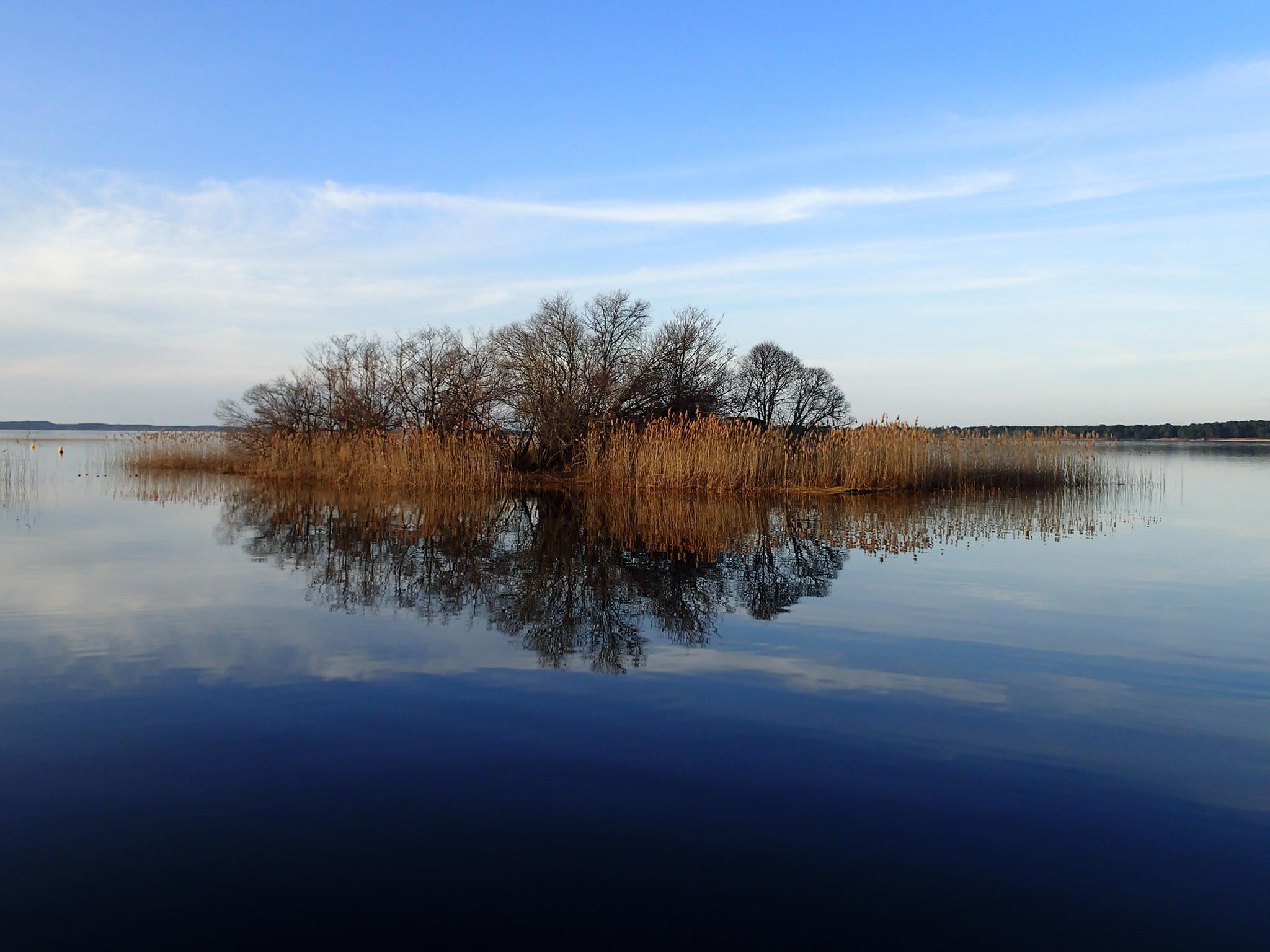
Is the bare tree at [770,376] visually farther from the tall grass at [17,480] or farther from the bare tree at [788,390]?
the tall grass at [17,480]

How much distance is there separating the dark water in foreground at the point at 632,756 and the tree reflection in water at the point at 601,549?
89mm

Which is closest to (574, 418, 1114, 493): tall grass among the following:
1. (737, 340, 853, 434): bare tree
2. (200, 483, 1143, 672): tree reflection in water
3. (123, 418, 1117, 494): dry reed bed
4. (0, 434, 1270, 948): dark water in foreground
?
(123, 418, 1117, 494): dry reed bed

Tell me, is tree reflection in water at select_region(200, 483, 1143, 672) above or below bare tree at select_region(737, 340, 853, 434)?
below

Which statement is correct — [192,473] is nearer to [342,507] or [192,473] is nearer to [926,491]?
[342,507]

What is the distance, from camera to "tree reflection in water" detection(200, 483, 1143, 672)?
22.9ft

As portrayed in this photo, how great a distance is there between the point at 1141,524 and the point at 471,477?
13.4 meters

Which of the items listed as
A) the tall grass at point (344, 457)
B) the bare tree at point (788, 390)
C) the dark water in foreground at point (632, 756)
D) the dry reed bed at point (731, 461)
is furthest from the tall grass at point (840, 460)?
the bare tree at point (788, 390)

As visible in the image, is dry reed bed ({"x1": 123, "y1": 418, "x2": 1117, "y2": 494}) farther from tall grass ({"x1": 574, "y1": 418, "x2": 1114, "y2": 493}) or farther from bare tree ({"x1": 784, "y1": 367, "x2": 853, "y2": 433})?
bare tree ({"x1": 784, "y1": 367, "x2": 853, "y2": 433})

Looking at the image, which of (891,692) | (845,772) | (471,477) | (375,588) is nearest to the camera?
(845,772)

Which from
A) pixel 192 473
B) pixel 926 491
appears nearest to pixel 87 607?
pixel 926 491

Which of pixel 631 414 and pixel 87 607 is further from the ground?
pixel 631 414

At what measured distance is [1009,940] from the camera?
259 centimetres

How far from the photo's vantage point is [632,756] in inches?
155

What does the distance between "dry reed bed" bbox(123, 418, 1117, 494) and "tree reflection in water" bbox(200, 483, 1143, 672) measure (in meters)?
1.14
